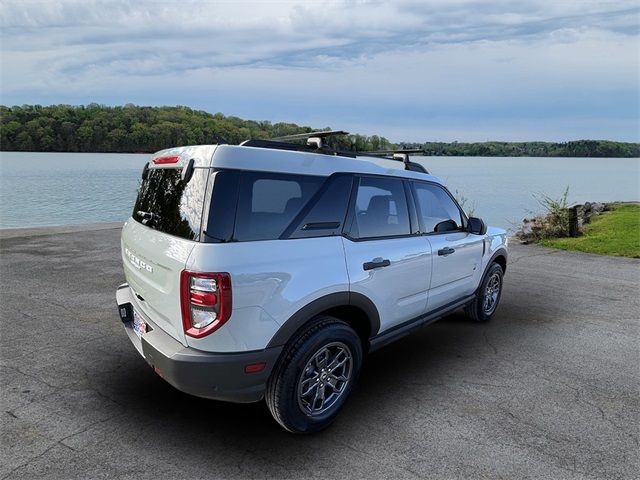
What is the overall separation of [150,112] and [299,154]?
24.4m

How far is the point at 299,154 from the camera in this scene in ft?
9.88

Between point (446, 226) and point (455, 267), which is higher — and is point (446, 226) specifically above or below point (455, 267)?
above

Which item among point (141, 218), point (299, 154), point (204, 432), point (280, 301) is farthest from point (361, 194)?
point (204, 432)

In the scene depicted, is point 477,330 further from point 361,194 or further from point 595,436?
Answer: point 361,194

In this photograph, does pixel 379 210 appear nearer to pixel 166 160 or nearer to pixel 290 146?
pixel 290 146

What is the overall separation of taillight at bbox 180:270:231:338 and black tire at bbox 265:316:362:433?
21.6 inches

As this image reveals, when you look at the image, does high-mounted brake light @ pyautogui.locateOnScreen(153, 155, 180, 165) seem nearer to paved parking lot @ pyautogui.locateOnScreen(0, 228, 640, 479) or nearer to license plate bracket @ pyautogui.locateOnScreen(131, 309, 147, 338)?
license plate bracket @ pyautogui.locateOnScreen(131, 309, 147, 338)

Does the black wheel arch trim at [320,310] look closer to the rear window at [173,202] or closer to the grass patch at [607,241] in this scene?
the rear window at [173,202]

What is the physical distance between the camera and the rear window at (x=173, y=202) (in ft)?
8.68

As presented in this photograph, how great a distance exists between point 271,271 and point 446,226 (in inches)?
92.3

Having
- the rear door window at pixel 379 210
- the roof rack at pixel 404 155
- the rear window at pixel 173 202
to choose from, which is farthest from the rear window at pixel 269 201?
the roof rack at pixel 404 155

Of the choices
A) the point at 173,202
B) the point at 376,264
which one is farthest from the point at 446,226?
the point at 173,202

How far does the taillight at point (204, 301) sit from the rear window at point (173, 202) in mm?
271

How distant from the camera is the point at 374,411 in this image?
3.34 meters
